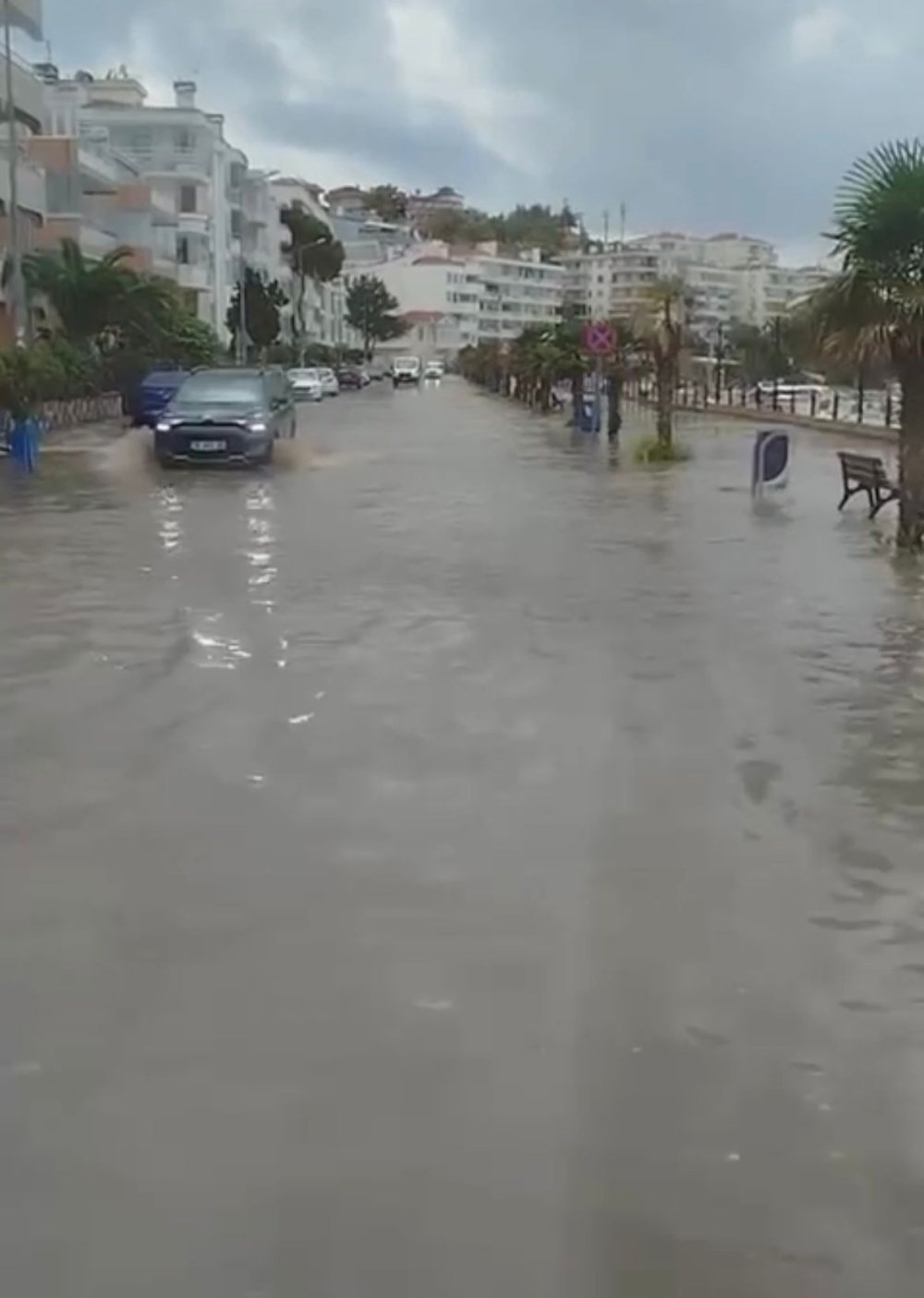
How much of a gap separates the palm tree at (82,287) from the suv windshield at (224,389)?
22.3 meters

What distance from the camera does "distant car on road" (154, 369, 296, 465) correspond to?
104ft

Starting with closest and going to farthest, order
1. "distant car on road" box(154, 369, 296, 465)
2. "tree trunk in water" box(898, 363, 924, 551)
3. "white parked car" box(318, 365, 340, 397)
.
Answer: "tree trunk in water" box(898, 363, 924, 551) < "distant car on road" box(154, 369, 296, 465) < "white parked car" box(318, 365, 340, 397)

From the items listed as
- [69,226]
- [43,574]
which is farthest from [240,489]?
[69,226]

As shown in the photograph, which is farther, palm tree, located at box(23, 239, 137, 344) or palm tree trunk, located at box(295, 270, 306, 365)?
palm tree trunk, located at box(295, 270, 306, 365)

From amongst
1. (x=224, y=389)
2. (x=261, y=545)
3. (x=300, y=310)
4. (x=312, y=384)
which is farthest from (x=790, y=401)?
(x=300, y=310)

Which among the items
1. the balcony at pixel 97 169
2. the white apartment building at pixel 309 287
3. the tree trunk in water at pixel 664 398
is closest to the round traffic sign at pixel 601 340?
the tree trunk in water at pixel 664 398

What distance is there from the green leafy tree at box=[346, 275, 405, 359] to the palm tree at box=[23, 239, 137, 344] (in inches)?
4327

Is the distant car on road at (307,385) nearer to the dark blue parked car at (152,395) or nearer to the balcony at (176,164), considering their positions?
the balcony at (176,164)

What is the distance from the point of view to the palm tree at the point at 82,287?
56062 mm

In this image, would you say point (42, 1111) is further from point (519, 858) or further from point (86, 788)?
point (86, 788)

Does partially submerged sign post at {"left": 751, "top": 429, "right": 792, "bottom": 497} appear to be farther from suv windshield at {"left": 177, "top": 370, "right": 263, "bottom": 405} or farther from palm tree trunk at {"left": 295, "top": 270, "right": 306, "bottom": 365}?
palm tree trunk at {"left": 295, "top": 270, "right": 306, "bottom": 365}

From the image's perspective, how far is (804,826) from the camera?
755cm

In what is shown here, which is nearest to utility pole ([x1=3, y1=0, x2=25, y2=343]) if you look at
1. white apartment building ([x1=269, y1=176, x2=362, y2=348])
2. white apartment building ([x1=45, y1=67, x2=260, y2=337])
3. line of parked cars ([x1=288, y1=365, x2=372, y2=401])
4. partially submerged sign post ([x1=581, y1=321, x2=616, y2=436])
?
partially submerged sign post ([x1=581, y1=321, x2=616, y2=436])

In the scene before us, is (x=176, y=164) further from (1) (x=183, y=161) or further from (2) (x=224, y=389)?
(2) (x=224, y=389)
